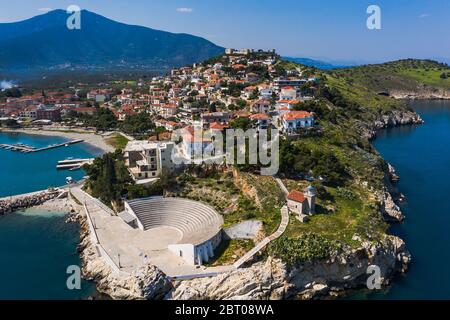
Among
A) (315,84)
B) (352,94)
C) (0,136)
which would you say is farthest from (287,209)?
(0,136)

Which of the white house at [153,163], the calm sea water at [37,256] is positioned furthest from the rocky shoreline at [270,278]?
the white house at [153,163]

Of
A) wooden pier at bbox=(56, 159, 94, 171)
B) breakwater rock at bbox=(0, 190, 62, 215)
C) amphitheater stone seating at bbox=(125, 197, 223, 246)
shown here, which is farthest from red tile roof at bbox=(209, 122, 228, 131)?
breakwater rock at bbox=(0, 190, 62, 215)

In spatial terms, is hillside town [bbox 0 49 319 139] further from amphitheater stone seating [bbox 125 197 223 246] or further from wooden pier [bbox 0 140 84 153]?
amphitheater stone seating [bbox 125 197 223 246]

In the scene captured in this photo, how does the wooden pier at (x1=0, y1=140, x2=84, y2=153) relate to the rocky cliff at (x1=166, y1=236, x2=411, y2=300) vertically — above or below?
above

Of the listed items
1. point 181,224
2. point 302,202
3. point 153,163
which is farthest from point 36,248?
point 302,202

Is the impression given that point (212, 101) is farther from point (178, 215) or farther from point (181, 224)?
point (181, 224)

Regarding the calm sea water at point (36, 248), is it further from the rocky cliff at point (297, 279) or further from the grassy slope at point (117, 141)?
the grassy slope at point (117, 141)
